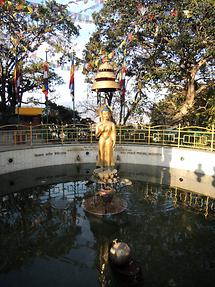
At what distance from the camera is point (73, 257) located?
5.05 meters

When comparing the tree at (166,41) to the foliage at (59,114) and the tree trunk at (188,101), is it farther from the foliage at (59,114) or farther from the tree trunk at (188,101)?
the foliage at (59,114)

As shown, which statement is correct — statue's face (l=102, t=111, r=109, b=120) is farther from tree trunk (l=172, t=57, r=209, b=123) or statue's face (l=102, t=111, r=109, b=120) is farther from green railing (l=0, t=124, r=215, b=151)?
tree trunk (l=172, t=57, r=209, b=123)

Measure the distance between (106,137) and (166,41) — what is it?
1425 cm

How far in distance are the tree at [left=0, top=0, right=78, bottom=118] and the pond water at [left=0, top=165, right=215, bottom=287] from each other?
1686 cm

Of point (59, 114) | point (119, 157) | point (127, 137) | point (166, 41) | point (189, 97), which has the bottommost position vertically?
point (119, 157)

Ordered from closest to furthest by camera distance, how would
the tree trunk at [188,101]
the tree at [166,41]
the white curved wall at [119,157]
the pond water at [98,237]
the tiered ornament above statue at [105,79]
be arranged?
the pond water at [98,237] < the tiered ornament above statue at [105,79] < the white curved wall at [119,157] < the tree at [166,41] < the tree trunk at [188,101]

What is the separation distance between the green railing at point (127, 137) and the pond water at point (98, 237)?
4798mm

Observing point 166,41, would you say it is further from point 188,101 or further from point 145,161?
point 145,161

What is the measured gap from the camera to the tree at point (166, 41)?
1589 cm

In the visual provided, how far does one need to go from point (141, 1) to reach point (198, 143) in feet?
39.5

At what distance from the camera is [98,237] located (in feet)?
19.2

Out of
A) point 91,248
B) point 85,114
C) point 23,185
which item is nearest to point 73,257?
point 91,248

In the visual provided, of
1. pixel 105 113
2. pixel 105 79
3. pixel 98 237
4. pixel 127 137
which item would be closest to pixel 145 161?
pixel 127 137

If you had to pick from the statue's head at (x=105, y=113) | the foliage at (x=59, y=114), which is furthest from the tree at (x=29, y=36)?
the statue's head at (x=105, y=113)
